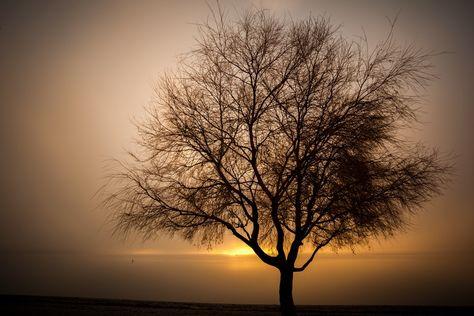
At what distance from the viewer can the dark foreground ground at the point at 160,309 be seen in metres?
15.0

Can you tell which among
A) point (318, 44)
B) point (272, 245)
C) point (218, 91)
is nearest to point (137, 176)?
point (218, 91)

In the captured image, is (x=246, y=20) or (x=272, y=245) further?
(x=272, y=245)

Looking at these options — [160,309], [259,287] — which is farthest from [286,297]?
[259,287]

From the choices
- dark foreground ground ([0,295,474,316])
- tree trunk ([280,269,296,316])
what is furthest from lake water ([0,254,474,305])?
tree trunk ([280,269,296,316])

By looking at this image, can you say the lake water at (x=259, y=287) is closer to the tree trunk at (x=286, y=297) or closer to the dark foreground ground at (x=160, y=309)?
the dark foreground ground at (x=160, y=309)

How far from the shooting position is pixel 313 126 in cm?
1166

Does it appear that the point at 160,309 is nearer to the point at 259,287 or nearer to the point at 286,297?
the point at 286,297

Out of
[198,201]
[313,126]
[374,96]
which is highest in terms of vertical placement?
[374,96]

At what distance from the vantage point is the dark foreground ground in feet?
49.3

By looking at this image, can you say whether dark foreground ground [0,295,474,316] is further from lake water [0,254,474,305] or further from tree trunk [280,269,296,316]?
lake water [0,254,474,305]

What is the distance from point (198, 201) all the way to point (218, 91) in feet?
11.3

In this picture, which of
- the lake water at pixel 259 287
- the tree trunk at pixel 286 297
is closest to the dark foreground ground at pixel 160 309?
the tree trunk at pixel 286 297

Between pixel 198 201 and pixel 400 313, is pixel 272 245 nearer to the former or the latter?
pixel 198 201

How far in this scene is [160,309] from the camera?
53.1ft
